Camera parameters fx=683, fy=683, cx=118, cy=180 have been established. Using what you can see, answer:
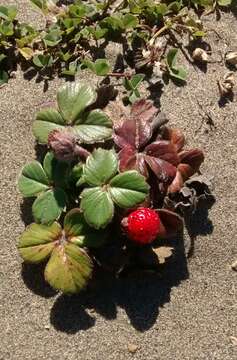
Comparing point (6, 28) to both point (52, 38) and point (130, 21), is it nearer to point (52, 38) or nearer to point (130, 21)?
point (52, 38)

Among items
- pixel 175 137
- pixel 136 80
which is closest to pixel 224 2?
pixel 136 80

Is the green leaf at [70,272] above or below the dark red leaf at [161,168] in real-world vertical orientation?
below

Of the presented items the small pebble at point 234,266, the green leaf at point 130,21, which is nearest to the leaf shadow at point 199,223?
the small pebble at point 234,266

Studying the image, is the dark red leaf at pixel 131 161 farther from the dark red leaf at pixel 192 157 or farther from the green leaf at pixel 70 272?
the green leaf at pixel 70 272

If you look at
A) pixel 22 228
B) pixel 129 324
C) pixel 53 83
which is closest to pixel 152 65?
pixel 53 83

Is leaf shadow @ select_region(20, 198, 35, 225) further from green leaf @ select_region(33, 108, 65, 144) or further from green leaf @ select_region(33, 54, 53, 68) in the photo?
green leaf @ select_region(33, 54, 53, 68)

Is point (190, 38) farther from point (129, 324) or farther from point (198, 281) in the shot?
point (129, 324)
